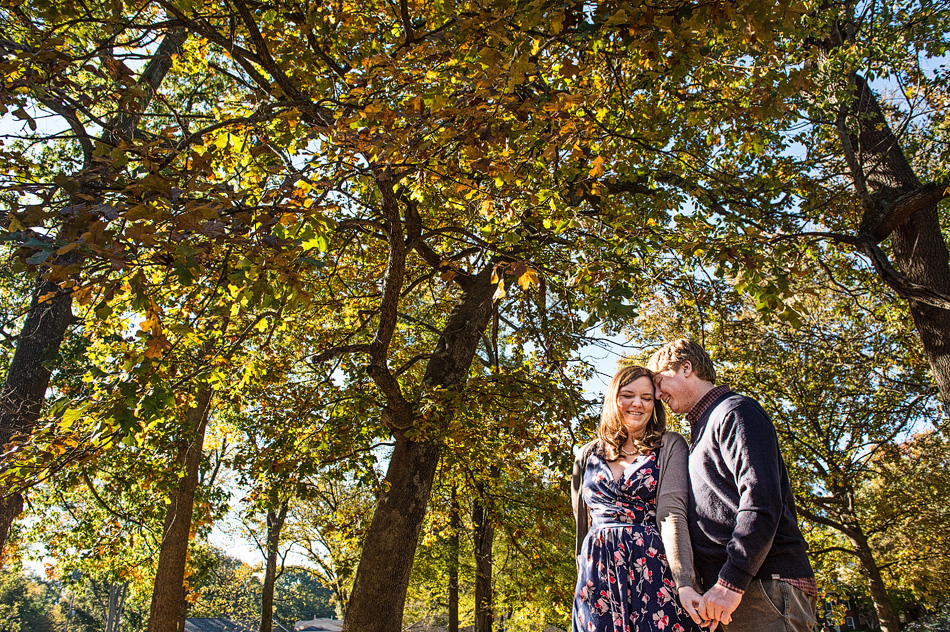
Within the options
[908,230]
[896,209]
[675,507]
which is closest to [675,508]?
[675,507]

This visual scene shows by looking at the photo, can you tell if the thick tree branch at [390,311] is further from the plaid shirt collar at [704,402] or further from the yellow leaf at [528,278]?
the plaid shirt collar at [704,402]

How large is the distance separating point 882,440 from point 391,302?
12.0 metres

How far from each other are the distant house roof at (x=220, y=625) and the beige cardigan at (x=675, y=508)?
4917cm

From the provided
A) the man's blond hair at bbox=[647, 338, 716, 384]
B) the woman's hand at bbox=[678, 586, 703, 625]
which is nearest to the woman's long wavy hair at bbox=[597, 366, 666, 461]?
the man's blond hair at bbox=[647, 338, 716, 384]

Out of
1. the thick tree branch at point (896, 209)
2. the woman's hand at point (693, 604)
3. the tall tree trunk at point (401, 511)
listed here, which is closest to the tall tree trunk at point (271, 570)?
the tall tree trunk at point (401, 511)

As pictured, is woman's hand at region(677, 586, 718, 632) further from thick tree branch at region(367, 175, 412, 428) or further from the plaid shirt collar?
thick tree branch at region(367, 175, 412, 428)

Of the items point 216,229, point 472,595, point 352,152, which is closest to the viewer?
point 216,229

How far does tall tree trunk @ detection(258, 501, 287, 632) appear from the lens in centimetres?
1449

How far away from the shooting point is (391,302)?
18.2 ft

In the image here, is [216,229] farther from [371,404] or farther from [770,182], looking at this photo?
[770,182]

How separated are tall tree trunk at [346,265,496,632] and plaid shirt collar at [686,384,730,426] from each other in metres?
3.50

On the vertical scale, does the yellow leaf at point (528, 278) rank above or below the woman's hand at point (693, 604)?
above

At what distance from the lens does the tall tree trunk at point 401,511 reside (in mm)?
5527

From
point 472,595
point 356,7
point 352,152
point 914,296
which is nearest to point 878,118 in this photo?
point 914,296
